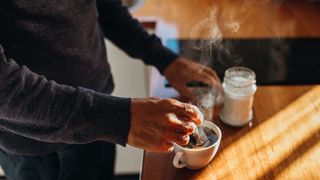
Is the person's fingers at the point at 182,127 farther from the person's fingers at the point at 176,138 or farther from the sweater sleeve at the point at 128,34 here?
the sweater sleeve at the point at 128,34

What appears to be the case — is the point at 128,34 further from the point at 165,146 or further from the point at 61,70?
the point at 165,146

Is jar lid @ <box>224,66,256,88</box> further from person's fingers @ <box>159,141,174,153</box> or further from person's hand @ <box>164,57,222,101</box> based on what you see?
person's fingers @ <box>159,141,174,153</box>

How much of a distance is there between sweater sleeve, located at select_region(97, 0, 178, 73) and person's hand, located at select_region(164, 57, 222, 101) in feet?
0.12

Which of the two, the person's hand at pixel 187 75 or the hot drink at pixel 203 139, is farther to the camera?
the person's hand at pixel 187 75

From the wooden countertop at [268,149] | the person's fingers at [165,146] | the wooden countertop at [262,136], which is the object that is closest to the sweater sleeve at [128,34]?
the wooden countertop at [262,136]

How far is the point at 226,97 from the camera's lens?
87cm

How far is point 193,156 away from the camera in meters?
0.73

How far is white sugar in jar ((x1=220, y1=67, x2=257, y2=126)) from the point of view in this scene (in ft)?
2.79

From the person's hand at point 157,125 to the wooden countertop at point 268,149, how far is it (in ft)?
0.34

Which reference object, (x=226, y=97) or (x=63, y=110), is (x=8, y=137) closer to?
(x=63, y=110)

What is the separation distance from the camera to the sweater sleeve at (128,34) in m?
1.02

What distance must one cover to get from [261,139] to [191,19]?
74 centimetres

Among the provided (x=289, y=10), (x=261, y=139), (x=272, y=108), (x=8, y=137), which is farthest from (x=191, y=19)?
(x=8, y=137)

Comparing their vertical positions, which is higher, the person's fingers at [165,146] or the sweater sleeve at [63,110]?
the sweater sleeve at [63,110]
